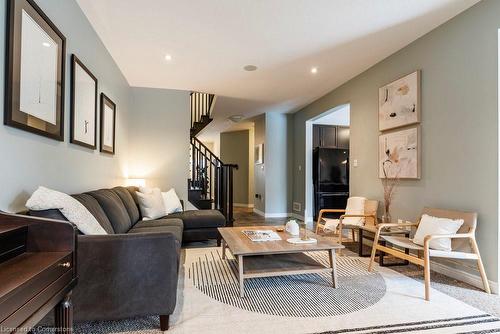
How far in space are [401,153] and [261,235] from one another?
2.07 meters

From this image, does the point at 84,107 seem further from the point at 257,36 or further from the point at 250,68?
the point at 250,68

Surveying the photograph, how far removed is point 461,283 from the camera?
2637 millimetres

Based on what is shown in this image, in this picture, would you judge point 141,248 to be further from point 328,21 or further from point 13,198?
point 328,21

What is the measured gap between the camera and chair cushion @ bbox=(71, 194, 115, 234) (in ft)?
7.23

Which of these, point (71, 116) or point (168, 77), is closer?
point (71, 116)

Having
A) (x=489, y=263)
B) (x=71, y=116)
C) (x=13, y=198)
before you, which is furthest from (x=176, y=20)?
(x=489, y=263)

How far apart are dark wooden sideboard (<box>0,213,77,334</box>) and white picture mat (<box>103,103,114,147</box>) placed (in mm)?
2516

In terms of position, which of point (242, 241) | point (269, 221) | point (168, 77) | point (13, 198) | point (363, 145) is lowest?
point (269, 221)

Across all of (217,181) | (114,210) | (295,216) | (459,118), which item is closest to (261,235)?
(114,210)

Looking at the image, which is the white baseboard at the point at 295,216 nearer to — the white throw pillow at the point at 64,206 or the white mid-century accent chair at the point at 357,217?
the white mid-century accent chair at the point at 357,217

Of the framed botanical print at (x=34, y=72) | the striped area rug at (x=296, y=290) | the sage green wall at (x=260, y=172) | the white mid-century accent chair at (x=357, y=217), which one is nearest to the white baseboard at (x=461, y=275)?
the striped area rug at (x=296, y=290)

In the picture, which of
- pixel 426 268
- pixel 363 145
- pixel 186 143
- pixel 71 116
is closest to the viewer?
pixel 426 268

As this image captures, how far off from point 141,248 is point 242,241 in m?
1.08

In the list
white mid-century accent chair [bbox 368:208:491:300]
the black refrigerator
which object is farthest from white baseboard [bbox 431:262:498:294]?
the black refrigerator
